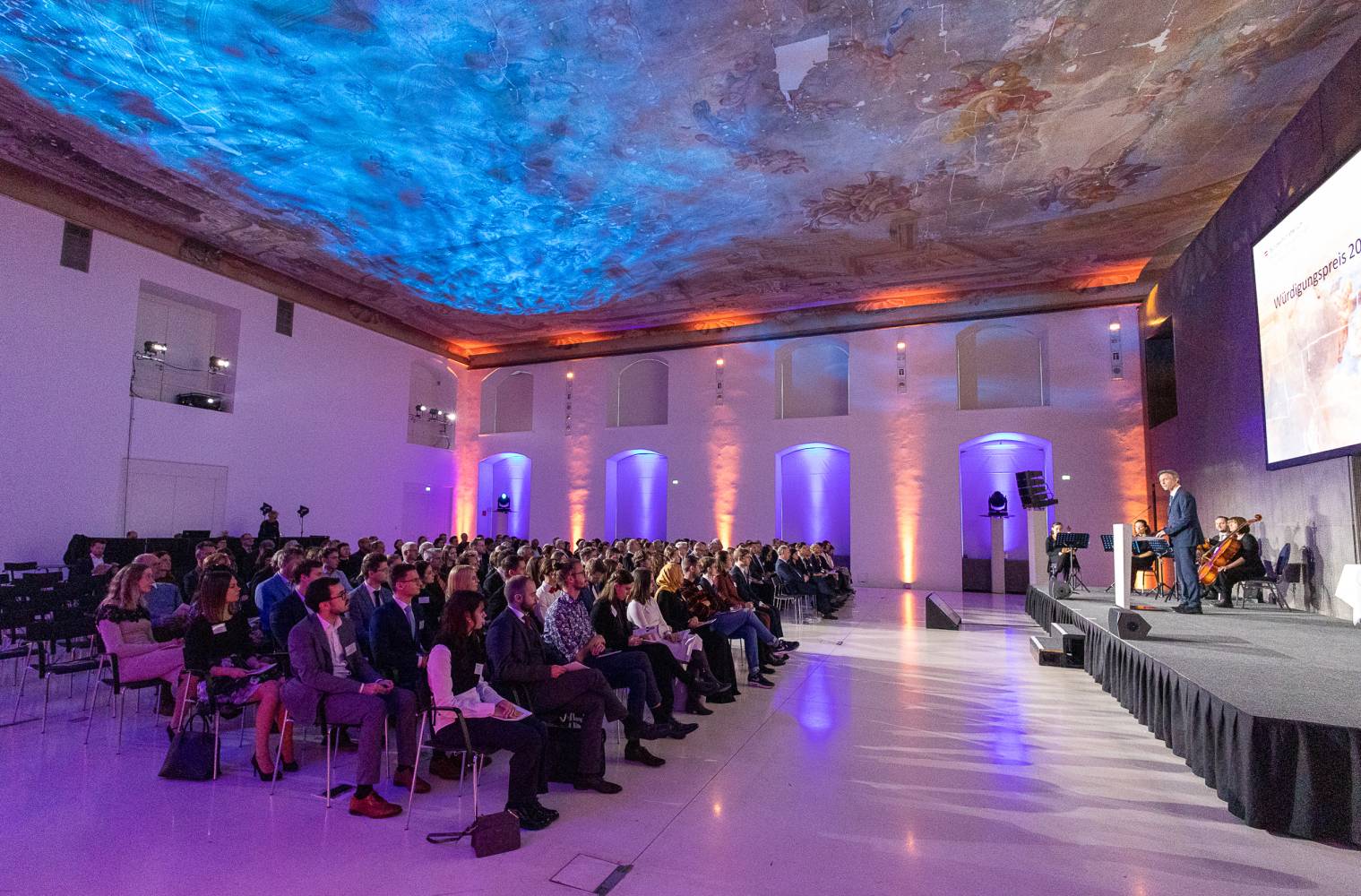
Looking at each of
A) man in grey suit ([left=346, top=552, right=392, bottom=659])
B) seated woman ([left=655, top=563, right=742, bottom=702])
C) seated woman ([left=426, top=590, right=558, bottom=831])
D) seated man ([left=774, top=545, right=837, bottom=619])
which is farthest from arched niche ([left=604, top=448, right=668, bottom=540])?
seated woman ([left=426, top=590, right=558, bottom=831])

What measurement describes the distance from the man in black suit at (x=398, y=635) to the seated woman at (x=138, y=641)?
1.28m

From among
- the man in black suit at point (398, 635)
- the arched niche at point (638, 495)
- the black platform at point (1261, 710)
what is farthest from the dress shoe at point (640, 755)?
the arched niche at point (638, 495)

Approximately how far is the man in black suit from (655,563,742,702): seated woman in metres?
2.07

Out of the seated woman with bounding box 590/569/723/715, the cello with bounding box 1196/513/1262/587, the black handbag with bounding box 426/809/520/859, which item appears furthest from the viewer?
the cello with bounding box 1196/513/1262/587

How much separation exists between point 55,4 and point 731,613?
8741 mm

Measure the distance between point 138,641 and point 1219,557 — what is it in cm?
1087

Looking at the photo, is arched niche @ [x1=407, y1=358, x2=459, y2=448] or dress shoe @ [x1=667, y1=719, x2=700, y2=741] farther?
arched niche @ [x1=407, y1=358, x2=459, y2=448]

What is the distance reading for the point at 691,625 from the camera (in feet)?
19.5

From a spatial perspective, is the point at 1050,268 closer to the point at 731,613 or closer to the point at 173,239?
the point at 731,613

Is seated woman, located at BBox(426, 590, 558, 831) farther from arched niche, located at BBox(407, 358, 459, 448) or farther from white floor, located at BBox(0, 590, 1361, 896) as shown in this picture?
arched niche, located at BBox(407, 358, 459, 448)

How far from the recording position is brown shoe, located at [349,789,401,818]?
3.43m

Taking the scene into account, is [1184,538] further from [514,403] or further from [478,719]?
[514,403]

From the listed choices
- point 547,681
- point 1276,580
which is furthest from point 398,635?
point 1276,580

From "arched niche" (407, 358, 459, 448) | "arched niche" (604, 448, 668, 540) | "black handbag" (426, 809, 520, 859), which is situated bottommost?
"black handbag" (426, 809, 520, 859)
